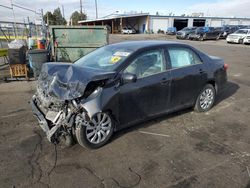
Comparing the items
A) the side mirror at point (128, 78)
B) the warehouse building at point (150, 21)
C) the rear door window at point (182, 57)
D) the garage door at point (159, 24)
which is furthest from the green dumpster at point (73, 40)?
the garage door at point (159, 24)

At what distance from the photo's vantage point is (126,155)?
139 inches

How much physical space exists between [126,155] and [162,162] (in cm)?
56

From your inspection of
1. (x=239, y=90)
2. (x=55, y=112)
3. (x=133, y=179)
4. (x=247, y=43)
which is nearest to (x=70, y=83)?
(x=55, y=112)

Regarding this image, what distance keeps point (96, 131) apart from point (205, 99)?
9.43ft

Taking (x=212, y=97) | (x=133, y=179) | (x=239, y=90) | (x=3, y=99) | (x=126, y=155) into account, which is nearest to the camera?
(x=133, y=179)

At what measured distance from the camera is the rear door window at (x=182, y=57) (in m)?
4.48

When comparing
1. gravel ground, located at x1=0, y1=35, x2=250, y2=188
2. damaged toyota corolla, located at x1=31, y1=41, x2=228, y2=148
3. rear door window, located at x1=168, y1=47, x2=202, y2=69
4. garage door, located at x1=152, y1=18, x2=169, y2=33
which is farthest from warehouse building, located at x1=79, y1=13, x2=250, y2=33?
gravel ground, located at x1=0, y1=35, x2=250, y2=188

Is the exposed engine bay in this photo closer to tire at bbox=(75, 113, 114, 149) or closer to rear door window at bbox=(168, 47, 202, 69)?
tire at bbox=(75, 113, 114, 149)

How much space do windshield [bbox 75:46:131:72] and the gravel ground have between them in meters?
1.27

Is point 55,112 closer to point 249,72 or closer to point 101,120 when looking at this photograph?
point 101,120

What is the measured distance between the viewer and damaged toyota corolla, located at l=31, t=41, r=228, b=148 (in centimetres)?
342

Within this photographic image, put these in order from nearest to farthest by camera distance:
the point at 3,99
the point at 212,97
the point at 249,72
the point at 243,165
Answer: the point at 243,165
the point at 212,97
the point at 3,99
the point at 249,72

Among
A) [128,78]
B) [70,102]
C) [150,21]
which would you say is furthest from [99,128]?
[150,21]

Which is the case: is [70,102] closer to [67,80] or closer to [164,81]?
[67,80]
